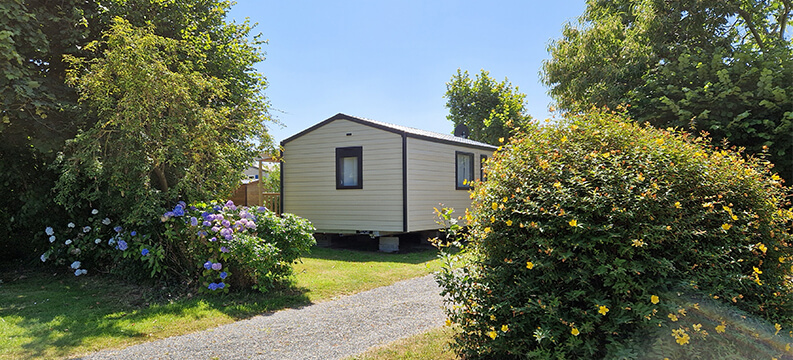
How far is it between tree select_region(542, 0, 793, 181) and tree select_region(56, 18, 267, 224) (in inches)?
222

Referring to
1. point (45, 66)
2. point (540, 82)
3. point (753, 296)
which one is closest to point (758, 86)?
point (753, 296)

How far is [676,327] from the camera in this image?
7.73 feet

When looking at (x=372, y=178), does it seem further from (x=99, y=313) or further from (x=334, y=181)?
(x=99, y=313)

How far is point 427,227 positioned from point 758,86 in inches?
250

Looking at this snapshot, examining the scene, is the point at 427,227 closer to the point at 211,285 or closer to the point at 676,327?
the point at 211,285

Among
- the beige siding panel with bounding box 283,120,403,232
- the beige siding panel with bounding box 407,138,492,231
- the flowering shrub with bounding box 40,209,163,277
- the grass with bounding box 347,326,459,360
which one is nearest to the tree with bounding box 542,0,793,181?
the grass with bounding box 347,326,459,360

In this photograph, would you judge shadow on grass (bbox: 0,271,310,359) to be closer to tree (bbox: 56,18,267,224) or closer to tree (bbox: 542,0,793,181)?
tree (bbox: 56,18,267,224)

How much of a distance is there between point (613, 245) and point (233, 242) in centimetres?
416

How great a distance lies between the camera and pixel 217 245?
5.34 meters

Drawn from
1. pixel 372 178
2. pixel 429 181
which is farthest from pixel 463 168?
pixel 372 178

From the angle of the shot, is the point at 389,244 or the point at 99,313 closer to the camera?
the point at 99,313

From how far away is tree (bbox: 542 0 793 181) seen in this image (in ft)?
21.3

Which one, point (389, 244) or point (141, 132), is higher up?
point (141, 132)

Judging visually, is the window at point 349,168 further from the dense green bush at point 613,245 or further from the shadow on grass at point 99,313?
the dense green bush at point 613,245
